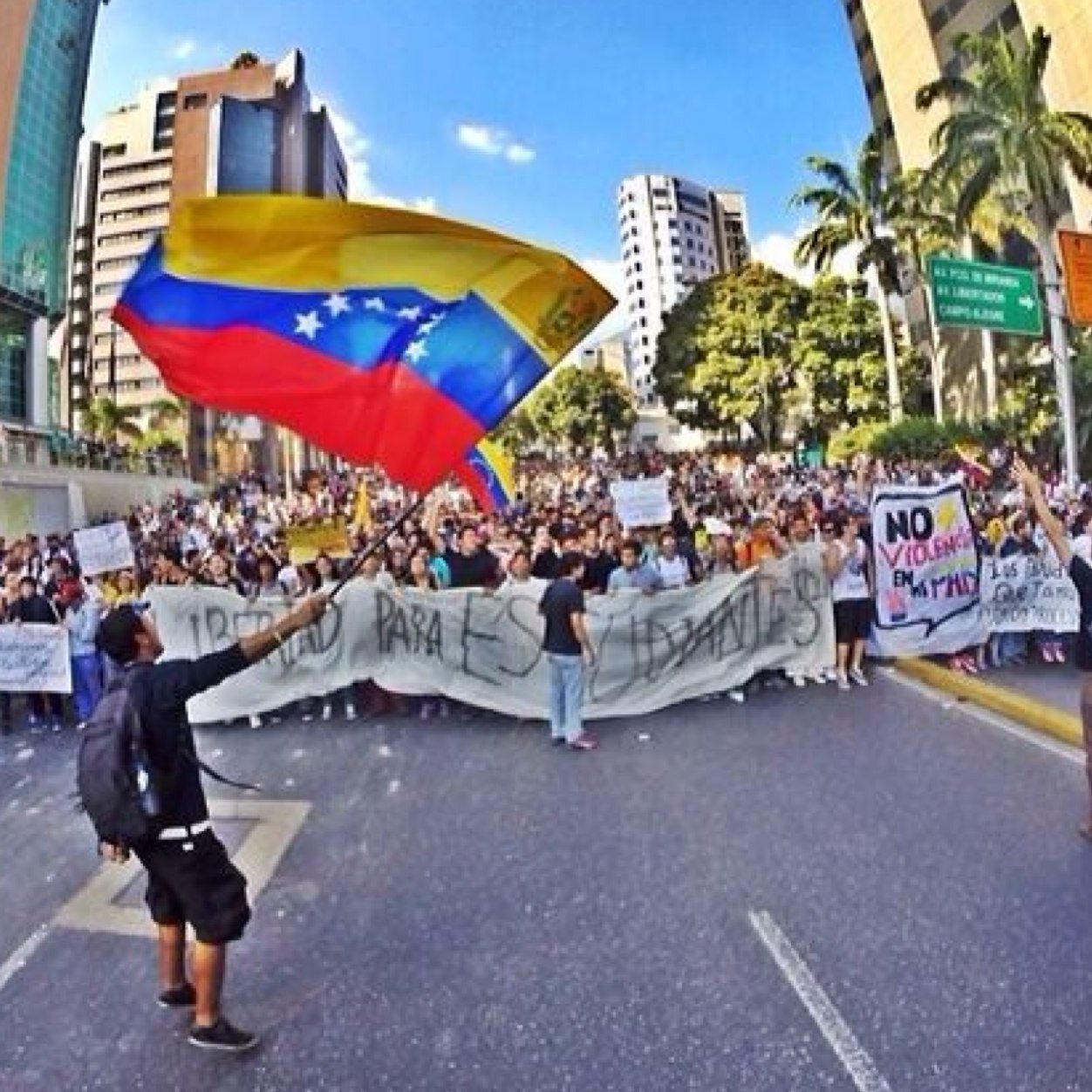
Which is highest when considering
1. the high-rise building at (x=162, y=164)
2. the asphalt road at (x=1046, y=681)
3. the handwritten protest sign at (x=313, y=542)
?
the high-rise building at (x=162, y=164)

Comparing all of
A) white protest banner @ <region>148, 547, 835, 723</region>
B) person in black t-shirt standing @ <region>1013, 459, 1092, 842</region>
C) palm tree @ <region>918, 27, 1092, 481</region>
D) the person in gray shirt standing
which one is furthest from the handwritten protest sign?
palm tree @ <region>918, 27, 1092, 481</region>

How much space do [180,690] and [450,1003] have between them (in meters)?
1.60

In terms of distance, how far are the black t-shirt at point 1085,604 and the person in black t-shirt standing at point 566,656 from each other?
3.39 meters

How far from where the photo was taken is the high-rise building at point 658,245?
497 ft

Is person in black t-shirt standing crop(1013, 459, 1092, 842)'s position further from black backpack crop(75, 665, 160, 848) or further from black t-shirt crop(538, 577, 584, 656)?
black backpack crop(75, 665, 160, 848)

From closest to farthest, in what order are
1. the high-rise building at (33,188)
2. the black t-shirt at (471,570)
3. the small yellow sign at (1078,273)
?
1. the black t-shirt at (471,570)
2. the small yellow sign at (1078,273)
3. the high-rise building at (33,188)

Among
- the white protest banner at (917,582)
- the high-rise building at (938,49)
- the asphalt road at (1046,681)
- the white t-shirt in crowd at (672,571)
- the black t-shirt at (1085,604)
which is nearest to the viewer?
the black t-shirt at (1085,604)

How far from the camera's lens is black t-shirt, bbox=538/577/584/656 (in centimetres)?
706

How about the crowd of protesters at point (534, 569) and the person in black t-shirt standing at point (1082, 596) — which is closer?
the person in black t-shirt standing at point (1082, 596)

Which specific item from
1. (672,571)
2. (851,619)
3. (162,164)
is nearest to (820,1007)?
(851,619)

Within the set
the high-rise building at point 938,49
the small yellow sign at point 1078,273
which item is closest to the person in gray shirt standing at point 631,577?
the small yellow sign at point 1078,273

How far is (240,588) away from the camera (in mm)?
10375

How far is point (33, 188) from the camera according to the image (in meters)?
54.6

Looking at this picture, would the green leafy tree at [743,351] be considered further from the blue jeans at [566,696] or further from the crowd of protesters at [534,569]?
the blue jeans at [566,696]
